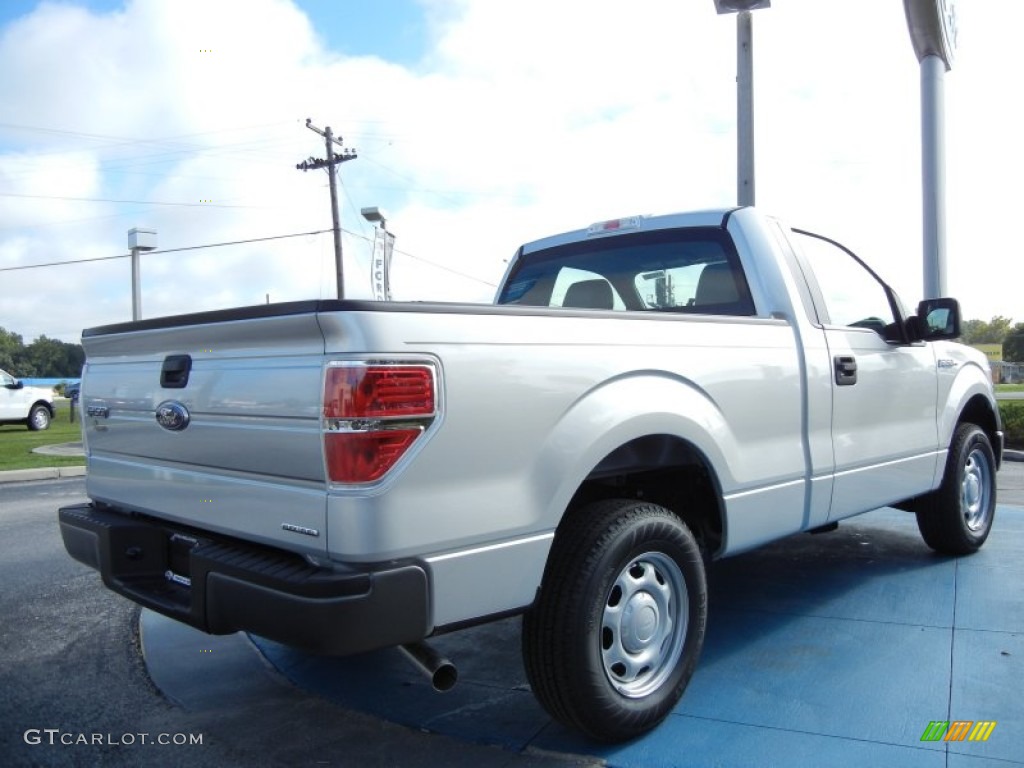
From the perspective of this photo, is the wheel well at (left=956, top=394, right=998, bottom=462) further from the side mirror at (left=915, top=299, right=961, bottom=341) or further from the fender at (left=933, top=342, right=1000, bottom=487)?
the side mirror at (left=915, top=299, right=961, bottom=341)

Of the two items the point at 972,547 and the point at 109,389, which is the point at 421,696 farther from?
the point at 972,547

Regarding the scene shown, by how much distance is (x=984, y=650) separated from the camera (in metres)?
3.69

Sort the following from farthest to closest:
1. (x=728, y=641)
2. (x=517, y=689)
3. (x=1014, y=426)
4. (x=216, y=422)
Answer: (x=1014, y=426) → (x=728, y=641) → (x=517, y=689) → (x=216, y=422)

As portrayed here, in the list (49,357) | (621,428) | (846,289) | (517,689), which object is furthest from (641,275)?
(49,357)

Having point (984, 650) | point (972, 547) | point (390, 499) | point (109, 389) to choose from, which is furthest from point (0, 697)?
point (972, 547)

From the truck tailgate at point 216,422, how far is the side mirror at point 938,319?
3.42 metres

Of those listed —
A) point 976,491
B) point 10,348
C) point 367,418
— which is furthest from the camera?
point 10,348

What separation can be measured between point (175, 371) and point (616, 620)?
1.73 meters

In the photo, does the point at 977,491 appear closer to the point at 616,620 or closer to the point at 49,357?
the point at 616,620

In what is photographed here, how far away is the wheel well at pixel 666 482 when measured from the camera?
3061 mm

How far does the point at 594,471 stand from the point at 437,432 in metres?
0.81

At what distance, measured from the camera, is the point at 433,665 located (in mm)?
2459

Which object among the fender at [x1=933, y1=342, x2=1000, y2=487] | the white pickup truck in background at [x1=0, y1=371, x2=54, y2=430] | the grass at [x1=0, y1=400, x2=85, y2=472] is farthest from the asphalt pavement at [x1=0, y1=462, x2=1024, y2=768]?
the white pickup truck in background at [x1=0, y1=371, x2=54, y2=430]

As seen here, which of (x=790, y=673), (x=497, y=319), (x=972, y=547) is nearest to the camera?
(x=497, y=319)
